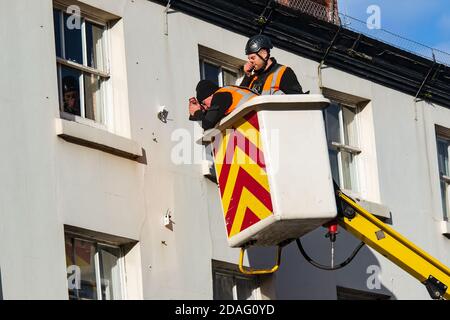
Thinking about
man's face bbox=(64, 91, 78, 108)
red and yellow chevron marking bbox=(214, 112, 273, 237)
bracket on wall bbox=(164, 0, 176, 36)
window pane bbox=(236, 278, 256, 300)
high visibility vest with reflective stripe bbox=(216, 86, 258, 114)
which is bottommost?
window pane bbox=(236, 278, 256, 300)

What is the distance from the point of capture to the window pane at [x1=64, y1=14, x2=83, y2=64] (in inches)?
693

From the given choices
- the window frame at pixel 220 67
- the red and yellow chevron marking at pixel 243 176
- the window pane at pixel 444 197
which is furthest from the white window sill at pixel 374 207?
the red and yellow chevron marking at pixel 243 176

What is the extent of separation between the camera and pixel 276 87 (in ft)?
54.2

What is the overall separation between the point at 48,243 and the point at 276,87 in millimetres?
2925

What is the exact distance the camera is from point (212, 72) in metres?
19.5

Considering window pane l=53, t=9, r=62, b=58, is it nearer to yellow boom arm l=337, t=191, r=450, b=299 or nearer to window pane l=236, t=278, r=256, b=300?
window pane l=236, t=278, r=256, b=300

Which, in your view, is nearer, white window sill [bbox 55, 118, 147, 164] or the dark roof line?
white window sill [bbox 55, 118, 147, 164]

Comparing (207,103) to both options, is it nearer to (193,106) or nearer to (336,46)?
(193,106)

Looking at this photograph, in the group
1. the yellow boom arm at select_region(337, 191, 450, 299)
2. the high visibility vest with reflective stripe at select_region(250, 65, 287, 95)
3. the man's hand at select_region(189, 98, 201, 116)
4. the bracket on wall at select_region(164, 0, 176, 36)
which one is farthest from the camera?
the bracket on wall at select_region(164, 0, 176, 36)

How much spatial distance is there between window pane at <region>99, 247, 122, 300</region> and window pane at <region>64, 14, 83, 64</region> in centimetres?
223

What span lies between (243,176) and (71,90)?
2643mm

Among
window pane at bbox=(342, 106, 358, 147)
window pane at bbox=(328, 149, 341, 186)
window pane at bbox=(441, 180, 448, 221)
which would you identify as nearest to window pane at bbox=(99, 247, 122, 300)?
window pane at bbox=(328, 149, 341, 186)

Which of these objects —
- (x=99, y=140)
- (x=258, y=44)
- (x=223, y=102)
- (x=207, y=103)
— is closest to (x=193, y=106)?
(x=207, y=103)
